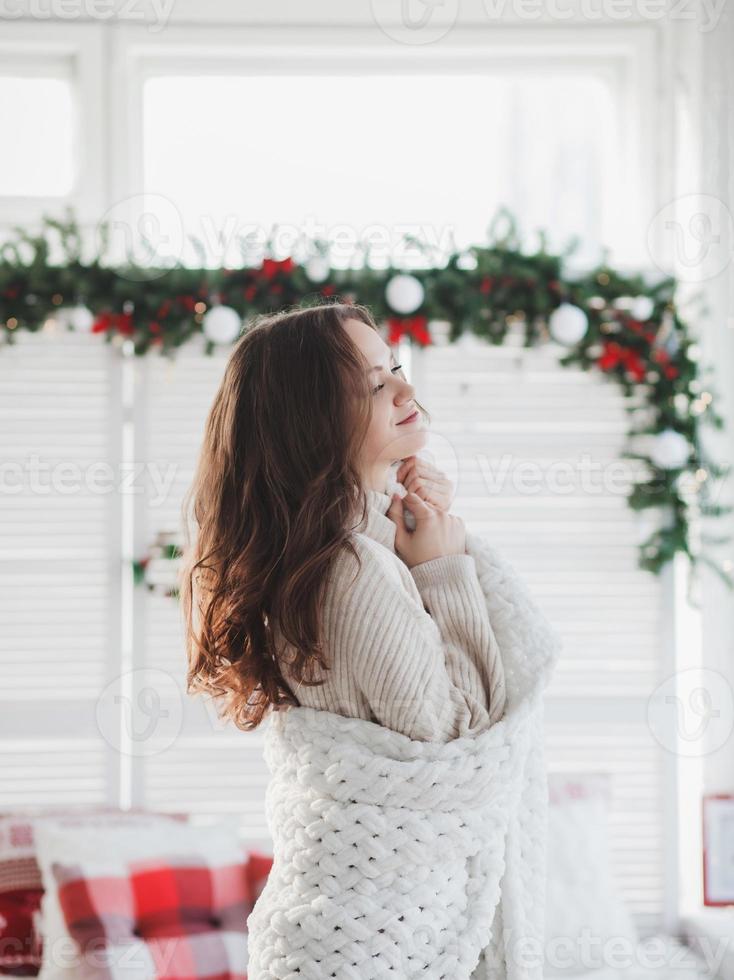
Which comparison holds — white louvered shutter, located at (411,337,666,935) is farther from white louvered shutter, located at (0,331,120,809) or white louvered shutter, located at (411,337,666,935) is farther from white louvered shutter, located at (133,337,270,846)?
white louvered shutter, located at (0,331,120,809)

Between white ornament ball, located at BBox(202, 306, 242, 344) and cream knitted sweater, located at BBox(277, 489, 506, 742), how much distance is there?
1.36 meters

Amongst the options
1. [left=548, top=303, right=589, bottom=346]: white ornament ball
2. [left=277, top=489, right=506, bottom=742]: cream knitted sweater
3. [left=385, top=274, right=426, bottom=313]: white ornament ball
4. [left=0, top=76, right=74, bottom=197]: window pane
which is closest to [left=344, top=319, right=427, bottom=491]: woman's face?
[left=277, top=489, right=506, bottom=742]: cream knitted sweater

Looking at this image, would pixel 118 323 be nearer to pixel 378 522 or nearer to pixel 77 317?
pixel 77 317

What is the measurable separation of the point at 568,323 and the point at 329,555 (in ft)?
5.02

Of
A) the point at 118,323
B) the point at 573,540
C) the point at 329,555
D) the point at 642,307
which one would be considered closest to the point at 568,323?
the point at 642,307

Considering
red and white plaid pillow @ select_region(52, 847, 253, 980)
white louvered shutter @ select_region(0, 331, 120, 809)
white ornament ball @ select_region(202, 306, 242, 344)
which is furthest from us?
white louvered shutter @ select_region(0, 331, 120, 809)

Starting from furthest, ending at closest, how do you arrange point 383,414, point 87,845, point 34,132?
point 34,132 < point 87,845 < point 383,414

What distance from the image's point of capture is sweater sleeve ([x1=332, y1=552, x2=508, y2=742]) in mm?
1055

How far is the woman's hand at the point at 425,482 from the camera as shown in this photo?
49.4 inches

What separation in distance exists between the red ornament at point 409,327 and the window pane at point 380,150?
0.40 m

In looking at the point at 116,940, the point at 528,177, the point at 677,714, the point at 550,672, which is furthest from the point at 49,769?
the point at 528,177

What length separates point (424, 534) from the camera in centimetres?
119

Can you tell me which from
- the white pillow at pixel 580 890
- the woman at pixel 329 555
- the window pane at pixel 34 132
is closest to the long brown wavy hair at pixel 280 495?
the woman at pixel 329 555

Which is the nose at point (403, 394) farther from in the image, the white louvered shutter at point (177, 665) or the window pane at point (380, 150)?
the window pane at point (380, 150)
